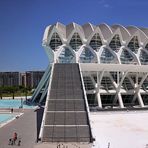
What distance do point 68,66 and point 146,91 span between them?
1476 cm

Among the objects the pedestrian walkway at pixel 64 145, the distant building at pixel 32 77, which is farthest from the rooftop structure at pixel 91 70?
the distant building at pixel 32 77

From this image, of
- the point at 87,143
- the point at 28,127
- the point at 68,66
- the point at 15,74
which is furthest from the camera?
the point at 15,74

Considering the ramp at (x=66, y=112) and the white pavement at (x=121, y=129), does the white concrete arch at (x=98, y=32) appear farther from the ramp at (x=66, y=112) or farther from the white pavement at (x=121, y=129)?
the white pavement at (x=121, y=129)

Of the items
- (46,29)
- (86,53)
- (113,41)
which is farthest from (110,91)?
(46,29)

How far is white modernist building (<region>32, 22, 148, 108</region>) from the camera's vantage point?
44.9 m

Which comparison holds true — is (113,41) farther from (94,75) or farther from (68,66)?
(68,66)

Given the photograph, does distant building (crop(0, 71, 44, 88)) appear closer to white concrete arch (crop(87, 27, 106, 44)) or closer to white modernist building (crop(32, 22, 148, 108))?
white modernist building (crop(32, 22, 148, 108))

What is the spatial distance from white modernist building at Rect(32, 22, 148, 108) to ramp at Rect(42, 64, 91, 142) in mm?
8078

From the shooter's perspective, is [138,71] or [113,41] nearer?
[138,71]

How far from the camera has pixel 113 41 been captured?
5475 cm

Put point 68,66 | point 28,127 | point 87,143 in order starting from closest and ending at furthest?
point 87,143 < point 28,127 < point 68,66

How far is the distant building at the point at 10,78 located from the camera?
5934 inches

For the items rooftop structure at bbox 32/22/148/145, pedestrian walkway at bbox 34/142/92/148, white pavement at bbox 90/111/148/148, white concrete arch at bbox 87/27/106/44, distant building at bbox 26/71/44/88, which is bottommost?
pedestrian walkway at bbox 34/142/92/148

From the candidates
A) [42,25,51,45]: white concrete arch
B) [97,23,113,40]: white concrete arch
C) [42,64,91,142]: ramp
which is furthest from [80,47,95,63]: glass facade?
[42,64,91,142]: ramp
